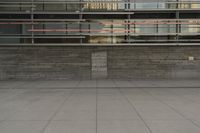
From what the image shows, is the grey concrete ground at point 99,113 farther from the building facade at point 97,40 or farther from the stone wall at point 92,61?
the building facade at point 97,40

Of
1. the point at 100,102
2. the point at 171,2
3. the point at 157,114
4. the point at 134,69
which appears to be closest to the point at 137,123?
the point at 157,114

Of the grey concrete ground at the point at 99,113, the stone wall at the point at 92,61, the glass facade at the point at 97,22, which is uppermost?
the glass facade at the point at 97,22

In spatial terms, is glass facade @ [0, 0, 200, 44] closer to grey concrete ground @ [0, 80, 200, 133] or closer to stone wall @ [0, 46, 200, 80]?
stone wall @ [0, 46, 200, 80]

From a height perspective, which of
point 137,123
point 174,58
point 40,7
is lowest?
point 137,123

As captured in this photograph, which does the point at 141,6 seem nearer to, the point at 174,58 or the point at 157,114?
the point at 174,58

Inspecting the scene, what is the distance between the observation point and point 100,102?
12008mm

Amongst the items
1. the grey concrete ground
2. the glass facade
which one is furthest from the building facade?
the grey concrete ground

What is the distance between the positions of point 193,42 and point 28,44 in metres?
11.8

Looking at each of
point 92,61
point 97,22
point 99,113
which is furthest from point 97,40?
point 99,113

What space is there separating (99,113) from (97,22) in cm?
1385

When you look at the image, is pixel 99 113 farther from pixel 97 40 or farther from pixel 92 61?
pixel 97 40

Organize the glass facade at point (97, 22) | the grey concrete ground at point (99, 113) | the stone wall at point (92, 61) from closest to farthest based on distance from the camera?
the grey concrete ground at point (99, 113) < the stone wall at point (92, 61) < the glass facade at point (97, 22)

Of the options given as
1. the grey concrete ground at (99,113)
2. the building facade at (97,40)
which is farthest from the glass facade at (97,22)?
the grey concrete ground at (99,113)

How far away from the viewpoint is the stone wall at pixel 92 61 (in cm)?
2214
